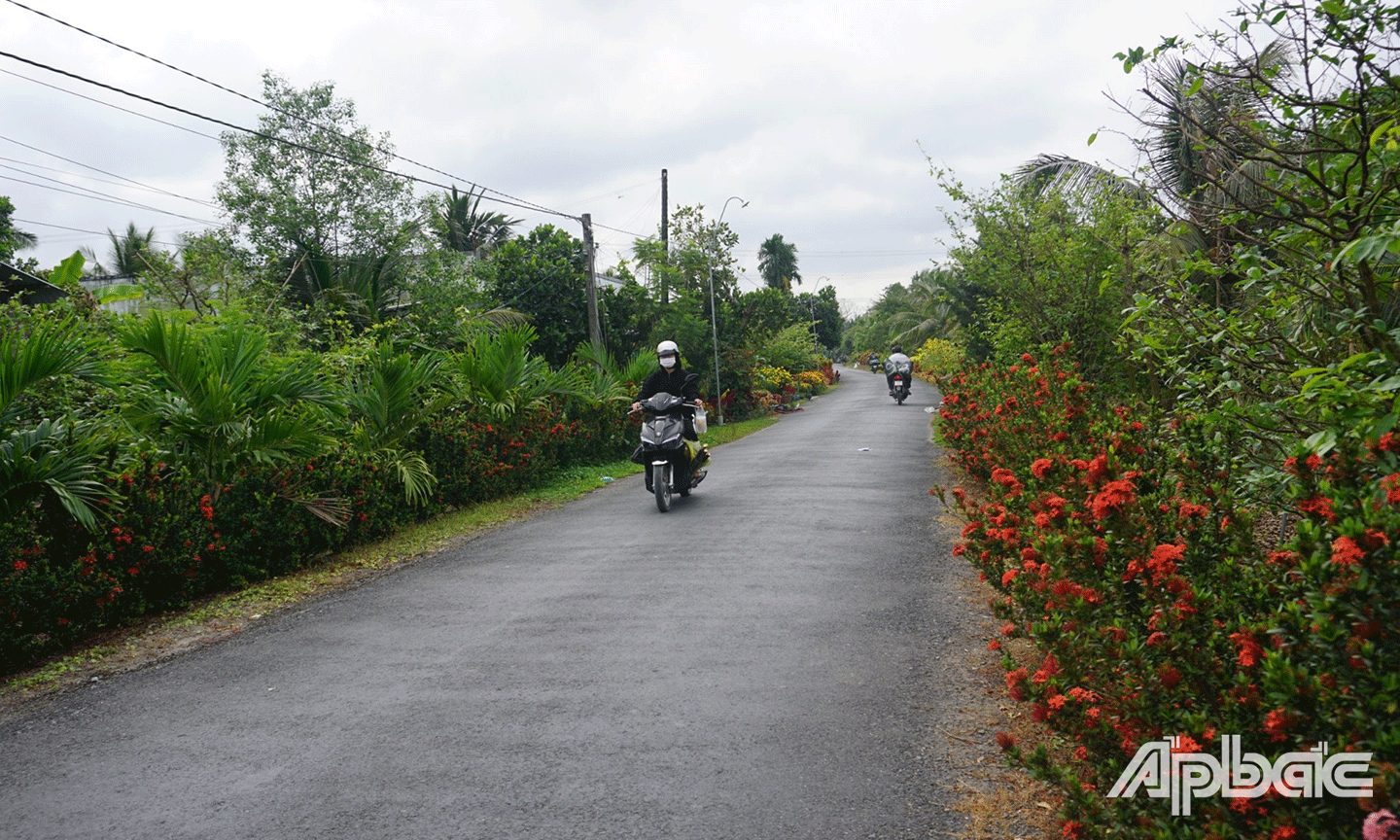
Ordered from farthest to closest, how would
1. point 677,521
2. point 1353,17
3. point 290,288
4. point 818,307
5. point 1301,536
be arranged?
point 818,307 → point 290,288 → point 677,521 → point 1353,17 → point 1301,536

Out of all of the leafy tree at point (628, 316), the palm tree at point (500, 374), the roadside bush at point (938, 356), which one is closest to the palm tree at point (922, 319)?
the roadside bush at point (938, 356)

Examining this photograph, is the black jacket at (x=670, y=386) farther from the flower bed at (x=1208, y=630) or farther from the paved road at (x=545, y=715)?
the flower bed at (x=1208, y=630)

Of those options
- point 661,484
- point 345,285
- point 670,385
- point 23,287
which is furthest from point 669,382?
point 23,287

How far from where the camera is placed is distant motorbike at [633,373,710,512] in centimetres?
1082

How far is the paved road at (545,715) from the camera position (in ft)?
12.2

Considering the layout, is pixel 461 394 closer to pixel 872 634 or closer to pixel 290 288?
pixel 290 288

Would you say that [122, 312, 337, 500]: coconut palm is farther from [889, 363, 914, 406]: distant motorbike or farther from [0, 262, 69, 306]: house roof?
[889, 363, 914, 406]: distant motorbike

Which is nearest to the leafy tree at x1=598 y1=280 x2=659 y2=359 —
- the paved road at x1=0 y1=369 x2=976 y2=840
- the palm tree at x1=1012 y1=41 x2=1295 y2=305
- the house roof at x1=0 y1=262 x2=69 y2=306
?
the house roof at x1=0 y1=262 x2=69 y2=306

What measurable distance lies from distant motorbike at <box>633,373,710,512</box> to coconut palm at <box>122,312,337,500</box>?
3.85 m

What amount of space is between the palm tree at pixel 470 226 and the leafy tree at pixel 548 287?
72.3 ft

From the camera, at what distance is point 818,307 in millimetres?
75375

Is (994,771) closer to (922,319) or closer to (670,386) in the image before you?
(670,386)

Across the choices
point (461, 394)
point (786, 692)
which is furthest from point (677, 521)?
point (786, 692)

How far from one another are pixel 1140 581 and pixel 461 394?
32.7 ft
